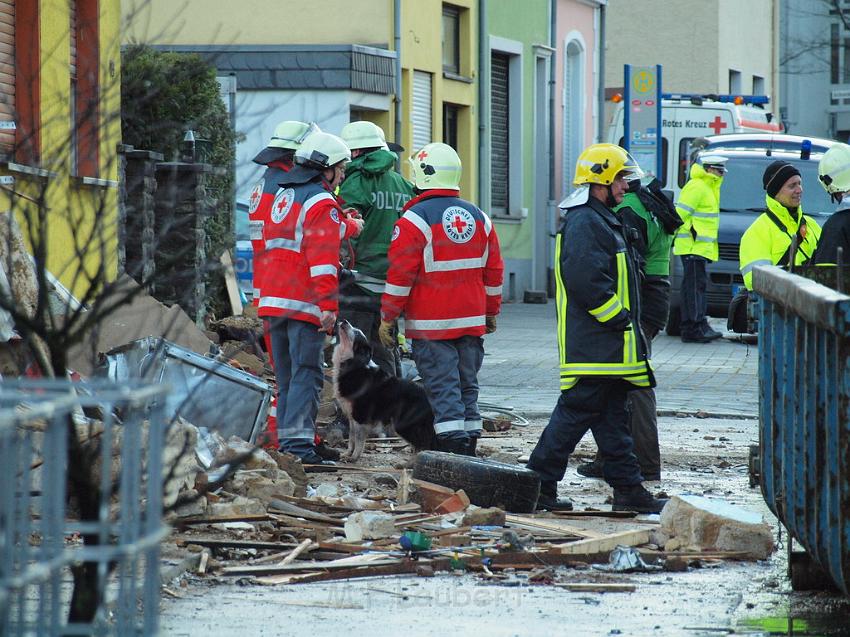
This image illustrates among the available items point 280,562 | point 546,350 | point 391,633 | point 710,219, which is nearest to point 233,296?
point 546,350

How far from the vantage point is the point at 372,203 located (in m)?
10.4

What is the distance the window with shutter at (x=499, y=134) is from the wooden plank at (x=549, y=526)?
828 inches

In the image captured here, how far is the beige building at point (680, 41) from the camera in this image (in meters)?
41.1

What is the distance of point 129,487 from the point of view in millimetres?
3510

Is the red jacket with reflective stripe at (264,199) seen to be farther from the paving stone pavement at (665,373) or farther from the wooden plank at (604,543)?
the paving stone pavement at (665,373)

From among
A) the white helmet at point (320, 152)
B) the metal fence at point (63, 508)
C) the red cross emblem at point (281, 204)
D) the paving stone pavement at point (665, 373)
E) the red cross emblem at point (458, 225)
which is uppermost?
the white helmet at point (320, 152)

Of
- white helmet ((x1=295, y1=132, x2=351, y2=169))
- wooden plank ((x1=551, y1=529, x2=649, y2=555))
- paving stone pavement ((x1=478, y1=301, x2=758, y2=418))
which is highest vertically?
white helmet ((x1=295, y1=132, x2=351, y2=169))

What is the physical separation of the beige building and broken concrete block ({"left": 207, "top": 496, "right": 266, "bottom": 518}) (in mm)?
35126

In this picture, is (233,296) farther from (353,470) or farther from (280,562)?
(280,562)

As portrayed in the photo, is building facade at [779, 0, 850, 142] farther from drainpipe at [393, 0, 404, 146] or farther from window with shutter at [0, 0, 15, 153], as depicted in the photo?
window with shutter at [0, 0, 15, 153]

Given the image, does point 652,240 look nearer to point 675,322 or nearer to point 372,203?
point 372,203

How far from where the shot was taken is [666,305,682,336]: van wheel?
19969 mm

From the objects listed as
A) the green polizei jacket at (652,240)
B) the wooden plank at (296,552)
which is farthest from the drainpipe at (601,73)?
the wooden plank at (296,552)

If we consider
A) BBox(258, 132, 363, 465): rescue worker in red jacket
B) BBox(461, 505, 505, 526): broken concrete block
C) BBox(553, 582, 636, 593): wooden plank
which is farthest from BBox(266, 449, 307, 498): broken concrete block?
BBox(553, 582, 636, 593): wooden plank
